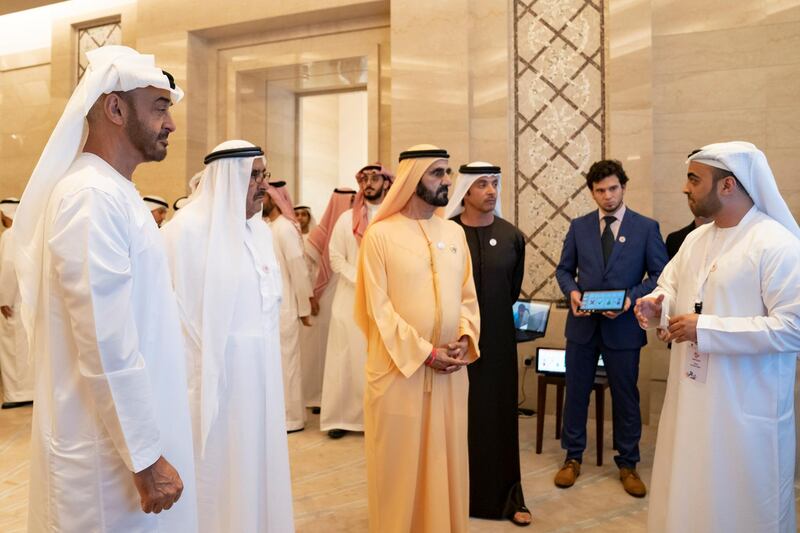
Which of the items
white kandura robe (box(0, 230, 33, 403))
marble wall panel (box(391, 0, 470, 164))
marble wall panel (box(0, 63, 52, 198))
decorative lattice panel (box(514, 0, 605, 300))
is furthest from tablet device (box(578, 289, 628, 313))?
marble wall panel (box(0, 63, 52, 198))

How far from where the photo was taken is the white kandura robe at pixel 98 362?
4.94 feet

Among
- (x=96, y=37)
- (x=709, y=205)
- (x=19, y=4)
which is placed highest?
(x=19, y=4)

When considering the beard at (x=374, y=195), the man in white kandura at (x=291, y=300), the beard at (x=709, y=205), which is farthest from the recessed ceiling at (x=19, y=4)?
the beard at (x=709, y=205)

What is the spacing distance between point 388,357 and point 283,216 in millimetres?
2860

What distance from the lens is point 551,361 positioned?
15.2 feet

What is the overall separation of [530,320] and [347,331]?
1508 millimetres

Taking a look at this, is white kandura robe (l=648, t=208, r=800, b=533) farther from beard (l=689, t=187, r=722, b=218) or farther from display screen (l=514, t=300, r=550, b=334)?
display screen (l=514, t=300, r=550, b=334)

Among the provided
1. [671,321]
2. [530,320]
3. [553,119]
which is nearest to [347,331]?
[530,320]

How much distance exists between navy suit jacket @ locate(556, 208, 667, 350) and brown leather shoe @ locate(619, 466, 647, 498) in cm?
77

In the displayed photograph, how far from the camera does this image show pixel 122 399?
1.50m

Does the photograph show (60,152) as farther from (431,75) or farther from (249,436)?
(431,75)

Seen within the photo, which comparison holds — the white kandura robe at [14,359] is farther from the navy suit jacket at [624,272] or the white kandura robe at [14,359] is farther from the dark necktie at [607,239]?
the dark necktie at [607,239]

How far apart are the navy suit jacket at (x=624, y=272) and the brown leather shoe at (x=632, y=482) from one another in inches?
30.2

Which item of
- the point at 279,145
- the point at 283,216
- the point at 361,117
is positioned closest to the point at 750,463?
the point at 283,216
